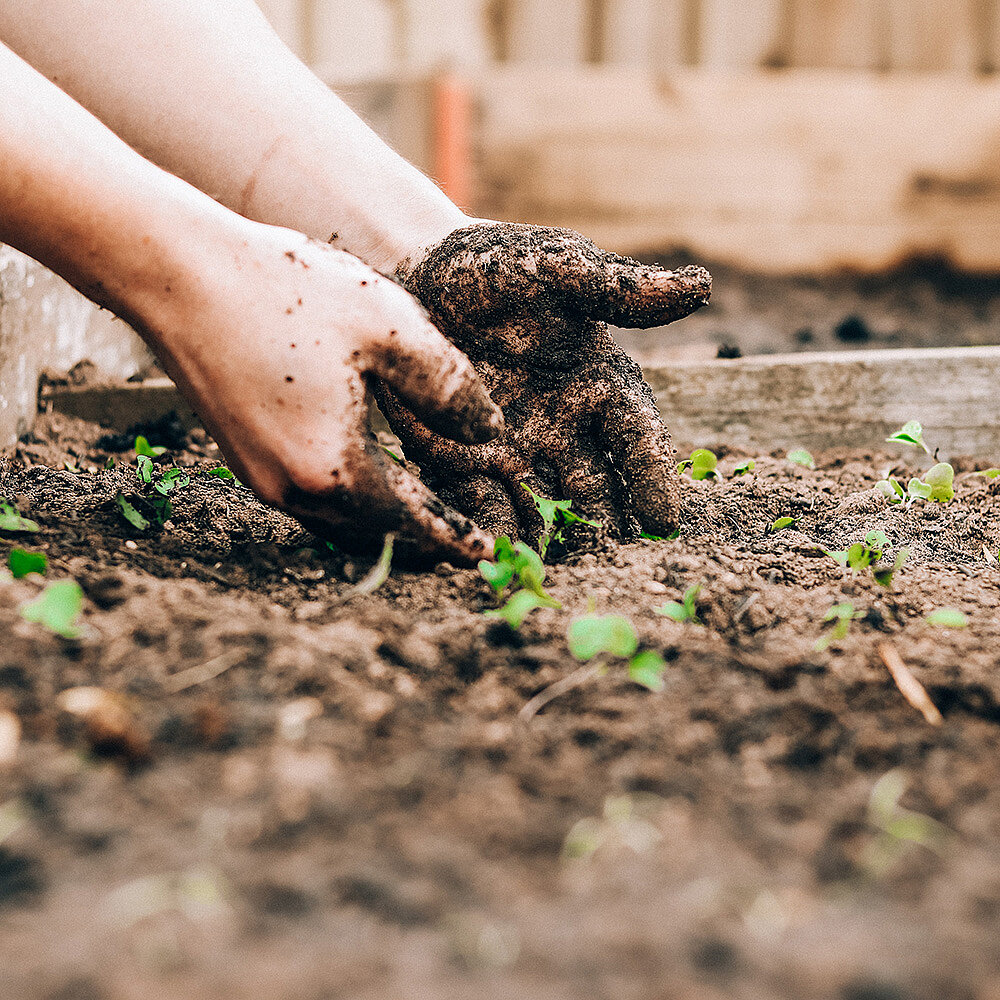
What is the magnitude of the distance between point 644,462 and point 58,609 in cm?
83

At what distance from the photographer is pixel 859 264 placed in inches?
148

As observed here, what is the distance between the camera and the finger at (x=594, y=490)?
133 centimetres

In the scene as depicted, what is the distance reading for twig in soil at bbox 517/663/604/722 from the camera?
0.79 m

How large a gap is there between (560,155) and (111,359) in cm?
219

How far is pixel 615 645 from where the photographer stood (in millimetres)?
813

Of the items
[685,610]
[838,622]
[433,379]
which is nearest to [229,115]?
[433,379]

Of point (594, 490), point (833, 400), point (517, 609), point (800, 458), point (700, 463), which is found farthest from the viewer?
point (833, 400)

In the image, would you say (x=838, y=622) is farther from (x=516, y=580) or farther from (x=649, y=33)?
(x=649, y=33)

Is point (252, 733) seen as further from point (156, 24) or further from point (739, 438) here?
point (739, 438)

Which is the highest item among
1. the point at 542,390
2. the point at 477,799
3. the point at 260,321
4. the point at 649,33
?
the point at 649,33

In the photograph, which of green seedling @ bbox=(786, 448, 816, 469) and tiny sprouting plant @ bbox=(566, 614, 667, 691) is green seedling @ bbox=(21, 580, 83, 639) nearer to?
tiny sprouting plant @ bbox=(566, 614, 667, 691)

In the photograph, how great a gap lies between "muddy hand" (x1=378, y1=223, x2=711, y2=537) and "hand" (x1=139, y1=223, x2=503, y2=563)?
19 centimetres

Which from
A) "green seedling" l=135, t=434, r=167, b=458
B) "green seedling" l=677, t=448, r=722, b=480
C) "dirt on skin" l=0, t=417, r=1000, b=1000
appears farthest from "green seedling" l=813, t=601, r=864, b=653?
"green seedling" l=135, t=434, r=167, b=458

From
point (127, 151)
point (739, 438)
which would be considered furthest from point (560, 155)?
point (127, 151)
